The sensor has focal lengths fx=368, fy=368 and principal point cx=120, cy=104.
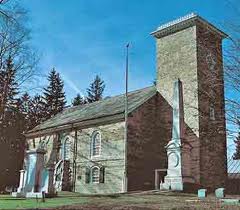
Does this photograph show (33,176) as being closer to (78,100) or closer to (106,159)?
(106,159)

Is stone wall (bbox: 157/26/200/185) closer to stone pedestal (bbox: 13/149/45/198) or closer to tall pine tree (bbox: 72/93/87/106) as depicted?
stone pedestal (bbox: 13/149/45/198)

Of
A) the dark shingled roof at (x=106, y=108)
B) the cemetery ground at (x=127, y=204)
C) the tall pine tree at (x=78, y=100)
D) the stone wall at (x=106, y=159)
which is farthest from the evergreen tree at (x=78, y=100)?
the cemetery ground at (x=127, y=204)

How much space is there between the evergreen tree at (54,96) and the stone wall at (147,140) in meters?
30.1

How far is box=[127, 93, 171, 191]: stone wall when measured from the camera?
30781 mm

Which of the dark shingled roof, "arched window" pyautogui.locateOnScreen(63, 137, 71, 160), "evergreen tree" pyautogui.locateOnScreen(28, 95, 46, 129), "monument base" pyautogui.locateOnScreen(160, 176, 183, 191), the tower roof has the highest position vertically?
the tower roof

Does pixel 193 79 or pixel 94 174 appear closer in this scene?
pixel 193 79

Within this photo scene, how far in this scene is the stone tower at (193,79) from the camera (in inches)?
1224

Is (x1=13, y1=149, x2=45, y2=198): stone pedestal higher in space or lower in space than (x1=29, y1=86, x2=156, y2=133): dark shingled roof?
lower

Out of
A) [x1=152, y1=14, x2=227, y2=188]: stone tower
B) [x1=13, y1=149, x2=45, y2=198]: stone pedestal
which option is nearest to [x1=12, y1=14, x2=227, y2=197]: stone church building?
[x1=152, y1=14, x2=227, y2=188]: stone tower

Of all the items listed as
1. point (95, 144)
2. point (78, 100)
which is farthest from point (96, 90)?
point (95, 144)

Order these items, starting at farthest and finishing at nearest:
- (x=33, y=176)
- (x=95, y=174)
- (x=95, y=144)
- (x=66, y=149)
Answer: (x=66, y=149)
(x=95, y=144)
(x=95, y=174)
(x=33, y=176)

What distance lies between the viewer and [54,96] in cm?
6334

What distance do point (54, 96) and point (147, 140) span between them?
34038 millimetres

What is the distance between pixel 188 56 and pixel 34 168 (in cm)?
1774
